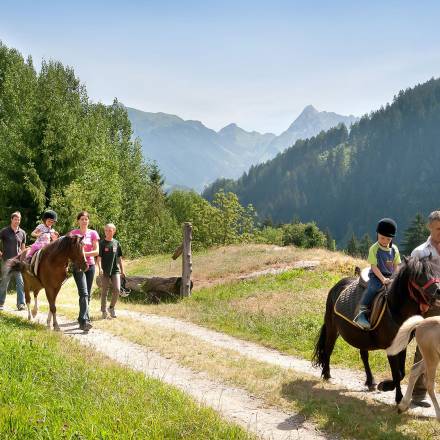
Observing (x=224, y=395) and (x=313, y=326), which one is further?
(x=313, y=326)

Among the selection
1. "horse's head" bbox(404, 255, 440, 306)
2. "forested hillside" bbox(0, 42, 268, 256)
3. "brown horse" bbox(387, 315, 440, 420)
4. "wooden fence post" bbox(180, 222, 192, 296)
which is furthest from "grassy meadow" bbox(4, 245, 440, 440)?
"forested hillside" bbox(0, 42, 268, 256)

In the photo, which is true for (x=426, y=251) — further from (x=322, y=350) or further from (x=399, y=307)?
(x=322, y=350)

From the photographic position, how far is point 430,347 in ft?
19.5

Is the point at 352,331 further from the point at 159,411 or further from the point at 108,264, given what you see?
the point at 108,264

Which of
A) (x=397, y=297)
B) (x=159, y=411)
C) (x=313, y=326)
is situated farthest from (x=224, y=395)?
(x=313, y=326)

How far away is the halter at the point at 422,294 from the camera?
6.29 metres

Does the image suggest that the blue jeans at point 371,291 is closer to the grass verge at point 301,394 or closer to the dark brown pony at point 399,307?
the dark brown pony at point 399,307

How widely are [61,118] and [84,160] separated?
3.23 metres

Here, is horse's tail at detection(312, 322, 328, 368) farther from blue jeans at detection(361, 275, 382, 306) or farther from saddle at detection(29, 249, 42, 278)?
saddle at detection(29, 249, 42, 278)

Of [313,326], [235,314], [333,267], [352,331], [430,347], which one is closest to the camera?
[430,347]

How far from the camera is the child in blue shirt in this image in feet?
23.8

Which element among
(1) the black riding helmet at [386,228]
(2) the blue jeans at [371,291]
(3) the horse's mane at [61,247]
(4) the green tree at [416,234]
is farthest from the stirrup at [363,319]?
(4) the green tree at [416,234]

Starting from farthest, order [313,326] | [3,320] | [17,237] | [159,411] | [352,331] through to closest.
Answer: [17,237] < [313,326] < [3,320] < [352,331] < [159,411]

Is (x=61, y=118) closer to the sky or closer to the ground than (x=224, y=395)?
closer to the sky
